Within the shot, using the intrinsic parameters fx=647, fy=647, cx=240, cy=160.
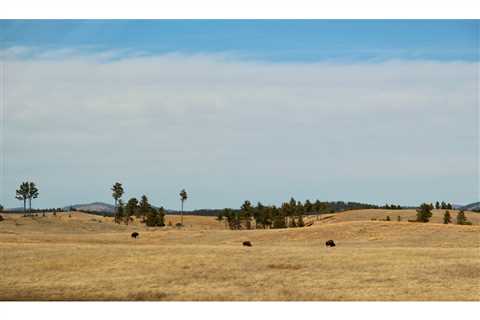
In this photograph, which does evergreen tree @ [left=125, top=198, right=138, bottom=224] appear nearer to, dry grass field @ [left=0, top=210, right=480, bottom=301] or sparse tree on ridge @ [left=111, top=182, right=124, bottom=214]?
sparse tree on ridge @ [left=111, top=182, right=124, bottom=214]

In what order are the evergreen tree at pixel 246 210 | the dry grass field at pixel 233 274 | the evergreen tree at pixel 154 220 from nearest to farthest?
the dry grass field at pixel 233 274 → the evergreen tree at pixel 154 220 → the evergreen tree at pixel 246 210

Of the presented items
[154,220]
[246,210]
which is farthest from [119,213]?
[246,210]

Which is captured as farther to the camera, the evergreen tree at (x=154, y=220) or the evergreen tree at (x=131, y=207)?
the evergreen tree at (x=131, y=207)

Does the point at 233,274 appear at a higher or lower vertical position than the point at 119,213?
lower

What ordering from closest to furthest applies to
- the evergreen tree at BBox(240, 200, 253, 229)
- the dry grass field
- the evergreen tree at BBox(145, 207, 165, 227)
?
the dry grass field, the evergreen tree at BBox(145, 207, 165, 227), the evergreen tree at BBox(240, 200, 253, 229)

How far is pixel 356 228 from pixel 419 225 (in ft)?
20.9

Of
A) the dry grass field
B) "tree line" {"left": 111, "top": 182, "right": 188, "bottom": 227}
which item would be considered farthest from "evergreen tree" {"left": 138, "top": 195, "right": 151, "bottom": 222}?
the dry grass field

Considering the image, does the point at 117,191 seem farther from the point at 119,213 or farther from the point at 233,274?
the point at 233,274

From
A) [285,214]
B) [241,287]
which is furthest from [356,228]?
[285,214]

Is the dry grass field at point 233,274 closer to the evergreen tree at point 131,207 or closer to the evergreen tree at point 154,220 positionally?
the evergreen tree at point 154,220

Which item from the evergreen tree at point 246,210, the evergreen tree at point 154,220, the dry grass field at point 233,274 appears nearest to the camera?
the dry grass field at point 233,274

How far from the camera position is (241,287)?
103 ft

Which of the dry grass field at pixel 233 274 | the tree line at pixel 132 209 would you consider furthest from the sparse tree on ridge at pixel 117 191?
the dry grass field at pixel 233 274
